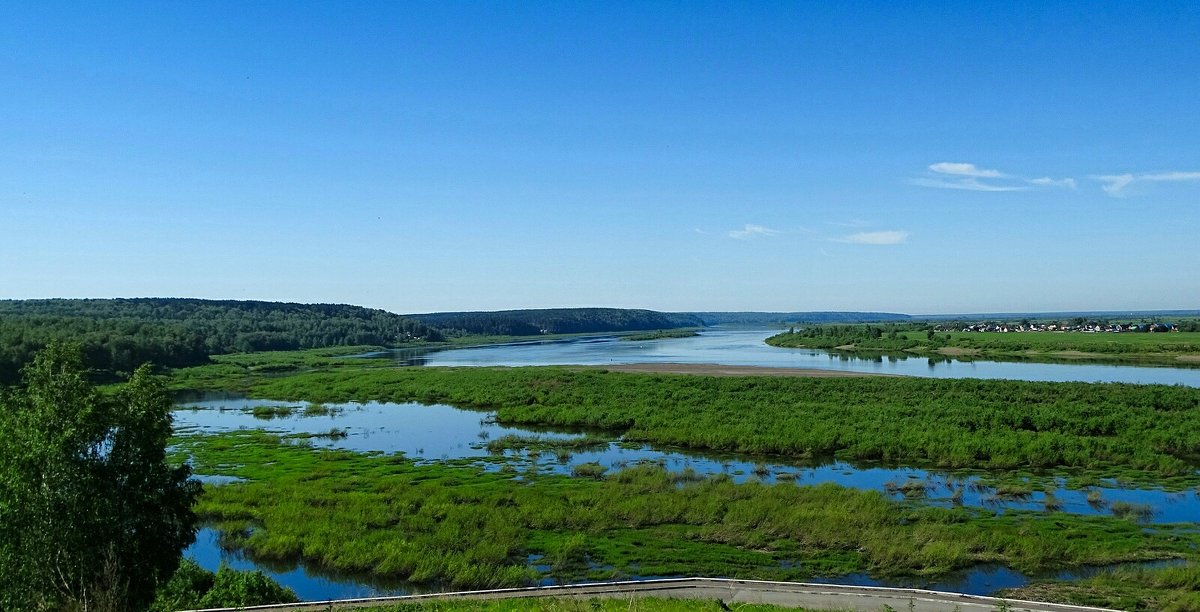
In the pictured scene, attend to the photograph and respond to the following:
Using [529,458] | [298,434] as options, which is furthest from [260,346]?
[529,458]

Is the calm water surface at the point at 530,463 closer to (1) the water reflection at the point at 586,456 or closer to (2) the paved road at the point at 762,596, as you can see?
(1) the water reflection at the point at 586,456

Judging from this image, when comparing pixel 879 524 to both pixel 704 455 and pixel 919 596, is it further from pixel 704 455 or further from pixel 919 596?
pixel 704 455

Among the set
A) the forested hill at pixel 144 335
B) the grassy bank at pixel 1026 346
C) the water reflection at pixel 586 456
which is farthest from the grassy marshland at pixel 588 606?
the grassy bank at pixel 1026 346

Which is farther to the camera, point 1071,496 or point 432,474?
point 432,474

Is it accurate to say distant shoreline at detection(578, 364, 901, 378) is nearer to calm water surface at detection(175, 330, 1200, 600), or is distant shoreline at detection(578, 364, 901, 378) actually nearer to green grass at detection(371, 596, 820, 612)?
calm water surface at detection(175, 330, 1200, 600)

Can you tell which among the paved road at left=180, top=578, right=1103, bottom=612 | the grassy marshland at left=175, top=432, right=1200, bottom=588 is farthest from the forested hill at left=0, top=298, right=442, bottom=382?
the paved road at left=180, top=578, right=1103, bottom=612

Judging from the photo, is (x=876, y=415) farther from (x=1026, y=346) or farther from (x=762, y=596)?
(x=1026, y=346)
